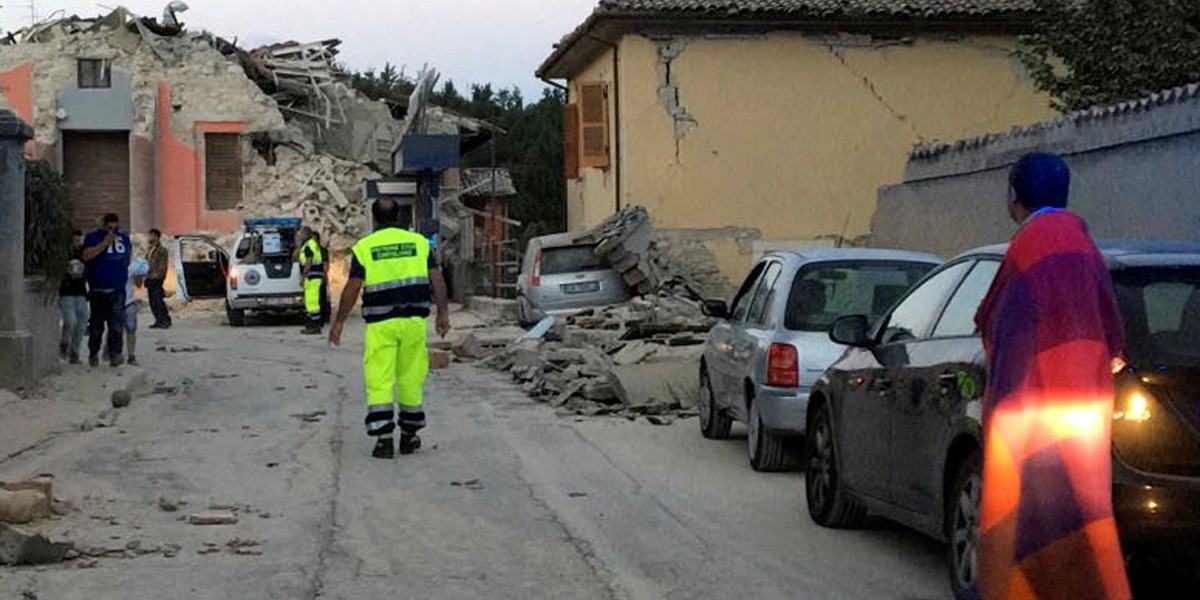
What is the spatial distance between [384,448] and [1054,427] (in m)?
7.86

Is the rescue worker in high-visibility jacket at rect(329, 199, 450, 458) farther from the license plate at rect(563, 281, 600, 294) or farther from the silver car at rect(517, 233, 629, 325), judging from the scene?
the license plate at rect(563, 281, 600, 294)

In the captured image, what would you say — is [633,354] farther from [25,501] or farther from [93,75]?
[93,75]

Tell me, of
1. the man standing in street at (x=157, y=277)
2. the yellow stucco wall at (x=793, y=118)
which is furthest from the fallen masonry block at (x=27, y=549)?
the yellow stucco wall at (x=793, y=118)

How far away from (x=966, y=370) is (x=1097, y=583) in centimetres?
213

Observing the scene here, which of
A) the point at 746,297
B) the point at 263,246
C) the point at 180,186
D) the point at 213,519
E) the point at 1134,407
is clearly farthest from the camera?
the point at 180,186

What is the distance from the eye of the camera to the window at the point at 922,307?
7.70 meters

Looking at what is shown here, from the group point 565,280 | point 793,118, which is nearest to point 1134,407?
point 565,280

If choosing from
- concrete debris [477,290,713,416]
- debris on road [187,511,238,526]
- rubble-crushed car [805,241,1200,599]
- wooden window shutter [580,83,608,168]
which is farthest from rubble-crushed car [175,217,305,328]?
rubble-crushed car [805,241,1200,599]

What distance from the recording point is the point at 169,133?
4294 centimetres

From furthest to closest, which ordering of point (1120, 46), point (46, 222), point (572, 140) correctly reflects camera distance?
point (572, 140), point (1120, 46), point (46, 222)

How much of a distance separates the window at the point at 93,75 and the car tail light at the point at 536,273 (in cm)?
2071

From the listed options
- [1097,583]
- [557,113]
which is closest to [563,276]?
[1097,583]

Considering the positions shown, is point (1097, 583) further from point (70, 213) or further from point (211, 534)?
point (70, 213)

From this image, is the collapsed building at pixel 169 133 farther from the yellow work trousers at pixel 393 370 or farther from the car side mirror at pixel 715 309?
the yellow work trousers at pixel 393 370
